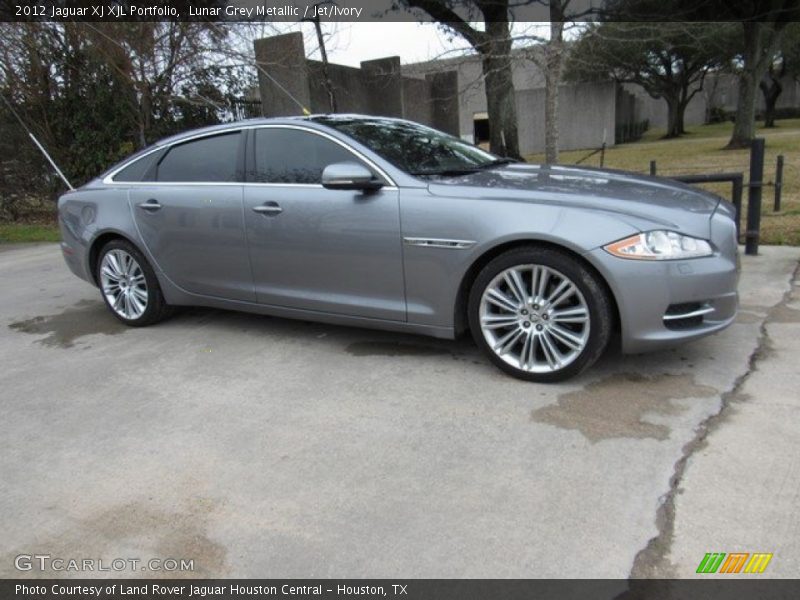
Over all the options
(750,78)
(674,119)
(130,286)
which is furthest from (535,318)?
(674,119)

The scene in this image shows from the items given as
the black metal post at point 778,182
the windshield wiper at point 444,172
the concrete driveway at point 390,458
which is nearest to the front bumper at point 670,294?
the concrete driveway at point 390,458

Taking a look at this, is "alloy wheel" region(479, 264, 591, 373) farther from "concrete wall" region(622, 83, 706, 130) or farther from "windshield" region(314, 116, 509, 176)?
"concrete wall" region(622, 83, 706, 130)

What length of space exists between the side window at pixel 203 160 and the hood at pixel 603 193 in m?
1.67

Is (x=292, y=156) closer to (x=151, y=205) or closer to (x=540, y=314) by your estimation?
(x=151, y=205)

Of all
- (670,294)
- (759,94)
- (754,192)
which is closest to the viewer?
(670,294)

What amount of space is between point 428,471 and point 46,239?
10.2 m

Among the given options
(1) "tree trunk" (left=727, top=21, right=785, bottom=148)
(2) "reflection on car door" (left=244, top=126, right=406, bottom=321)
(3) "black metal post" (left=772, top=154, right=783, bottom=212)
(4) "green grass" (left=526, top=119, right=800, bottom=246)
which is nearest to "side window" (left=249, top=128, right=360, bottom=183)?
(2) "reflection on car door" (left=244, top=126, right=406, bottom=321)

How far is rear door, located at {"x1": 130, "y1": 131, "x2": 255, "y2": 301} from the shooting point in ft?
15.3

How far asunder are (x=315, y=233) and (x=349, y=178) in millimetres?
503

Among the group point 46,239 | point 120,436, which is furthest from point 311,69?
point 120,436

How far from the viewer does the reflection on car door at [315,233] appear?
4039mm

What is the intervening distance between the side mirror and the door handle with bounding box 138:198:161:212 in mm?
1698

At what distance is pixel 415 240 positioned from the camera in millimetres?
3891

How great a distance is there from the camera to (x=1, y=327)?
18.7 ft
